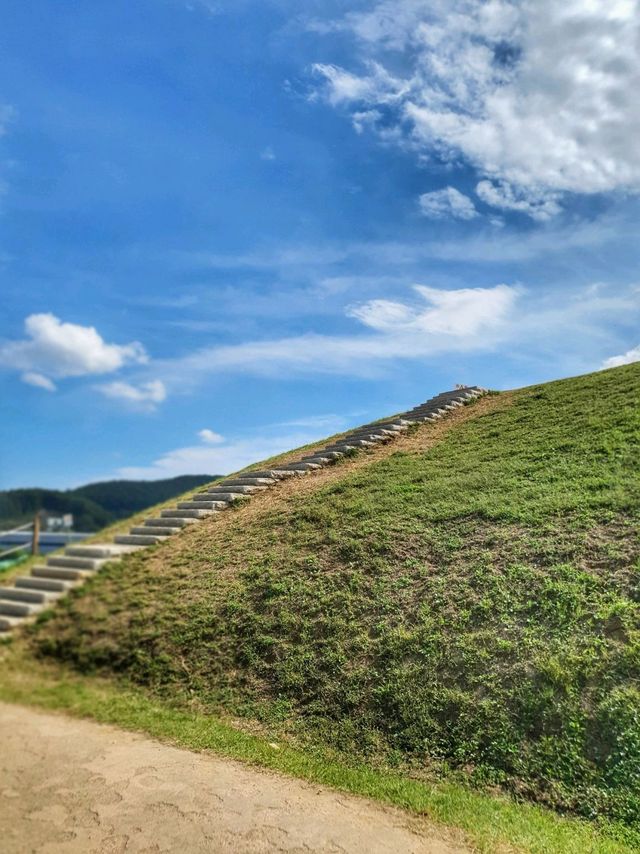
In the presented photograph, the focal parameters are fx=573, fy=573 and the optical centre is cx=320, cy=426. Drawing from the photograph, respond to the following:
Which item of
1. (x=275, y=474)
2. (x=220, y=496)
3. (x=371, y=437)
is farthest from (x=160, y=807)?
(x=371, y=437)

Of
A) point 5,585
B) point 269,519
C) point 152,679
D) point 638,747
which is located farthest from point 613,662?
point 5,585

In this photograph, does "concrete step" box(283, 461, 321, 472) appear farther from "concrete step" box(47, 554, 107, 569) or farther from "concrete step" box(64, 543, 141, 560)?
"concrete step" box(47, 554, 107, 569)

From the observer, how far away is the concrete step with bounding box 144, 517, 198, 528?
1046 cm

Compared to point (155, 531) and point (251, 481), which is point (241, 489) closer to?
point (251, 481)

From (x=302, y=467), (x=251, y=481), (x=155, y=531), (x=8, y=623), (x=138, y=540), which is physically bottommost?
(x=8, y=623)

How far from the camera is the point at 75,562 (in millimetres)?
7613

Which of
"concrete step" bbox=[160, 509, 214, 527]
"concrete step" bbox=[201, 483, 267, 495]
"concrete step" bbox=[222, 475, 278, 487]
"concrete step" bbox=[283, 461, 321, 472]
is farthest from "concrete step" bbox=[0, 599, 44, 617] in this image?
"concrete step" bbox=[283, 461, 321, 472]

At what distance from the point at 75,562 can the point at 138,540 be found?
2.21 m

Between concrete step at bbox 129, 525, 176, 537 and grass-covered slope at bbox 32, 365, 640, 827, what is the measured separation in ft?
1.34

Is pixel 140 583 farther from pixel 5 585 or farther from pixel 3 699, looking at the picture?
pixel 3 699

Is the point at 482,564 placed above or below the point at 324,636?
above

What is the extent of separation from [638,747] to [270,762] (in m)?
2.90

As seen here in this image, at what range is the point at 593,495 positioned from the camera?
25.4ft

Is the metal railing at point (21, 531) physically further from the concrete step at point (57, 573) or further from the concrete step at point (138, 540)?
the concrete step at point (138, 540)
